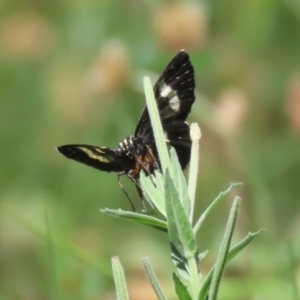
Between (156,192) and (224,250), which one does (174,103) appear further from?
(224,250)

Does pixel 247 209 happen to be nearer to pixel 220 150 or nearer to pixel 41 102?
pixel 220 150

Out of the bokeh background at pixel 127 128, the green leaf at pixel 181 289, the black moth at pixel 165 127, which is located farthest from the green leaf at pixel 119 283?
the bokeh background at pixel 127 128

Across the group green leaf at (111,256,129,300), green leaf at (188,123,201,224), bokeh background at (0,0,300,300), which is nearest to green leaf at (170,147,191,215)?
green leaf at (188,123,201,224)

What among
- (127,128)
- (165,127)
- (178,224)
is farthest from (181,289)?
(127,128)

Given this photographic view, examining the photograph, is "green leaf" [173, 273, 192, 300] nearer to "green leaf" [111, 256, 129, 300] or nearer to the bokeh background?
"green leaf" [111, 256, 129, 300]

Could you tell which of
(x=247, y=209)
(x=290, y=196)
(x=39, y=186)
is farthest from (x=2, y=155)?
(x=247, y=209)
